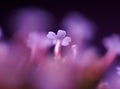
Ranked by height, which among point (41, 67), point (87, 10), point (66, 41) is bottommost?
point (41, 67)

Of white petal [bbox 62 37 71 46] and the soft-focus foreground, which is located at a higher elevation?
white petal [bbox 62 37 71 46]

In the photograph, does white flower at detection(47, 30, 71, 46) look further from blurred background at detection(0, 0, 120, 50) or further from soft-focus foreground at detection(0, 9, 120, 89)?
blurred background at detection(0, 0, 120, 50)

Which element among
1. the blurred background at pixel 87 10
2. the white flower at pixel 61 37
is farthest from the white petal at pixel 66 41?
the blurred background at pixel 87 10

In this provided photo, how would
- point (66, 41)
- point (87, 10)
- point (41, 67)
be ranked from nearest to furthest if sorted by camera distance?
point (41, 67)
point (66, 41)
point (87, 10)

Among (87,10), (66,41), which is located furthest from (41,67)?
(87,10)

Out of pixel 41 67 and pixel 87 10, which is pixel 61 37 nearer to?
pixel 41 67

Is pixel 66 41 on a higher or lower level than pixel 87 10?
lower

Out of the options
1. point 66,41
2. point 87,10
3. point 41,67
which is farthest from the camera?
point 87,10

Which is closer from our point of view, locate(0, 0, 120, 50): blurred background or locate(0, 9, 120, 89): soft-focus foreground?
locate(0, 9, 120, 89): soft-focus foreground

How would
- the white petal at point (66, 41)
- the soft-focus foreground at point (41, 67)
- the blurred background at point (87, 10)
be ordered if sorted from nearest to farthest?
the soft-focus foreground at point (41, 67), the white petal at point (66, 41), the blurred background at point (87, 10)

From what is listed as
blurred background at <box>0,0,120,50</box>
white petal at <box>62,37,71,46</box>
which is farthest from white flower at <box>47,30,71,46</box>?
blurred background at <box>0,0,120,50</box>

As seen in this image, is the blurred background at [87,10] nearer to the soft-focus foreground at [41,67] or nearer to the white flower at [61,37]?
the white flower at [61,37]
